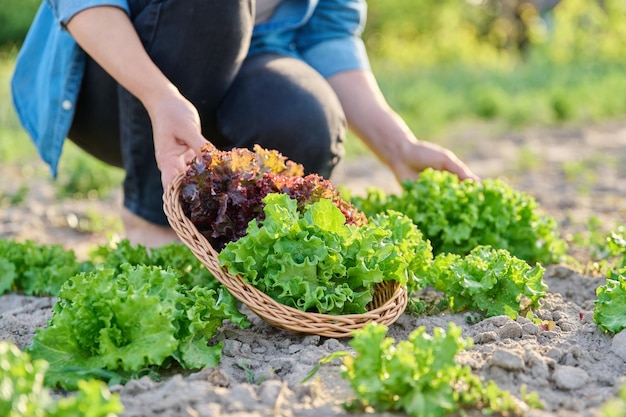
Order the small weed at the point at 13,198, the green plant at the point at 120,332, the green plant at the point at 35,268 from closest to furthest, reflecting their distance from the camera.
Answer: the green plant at the point at 120,332 → the green plant at the point at 35,268 → the small weed at the point at 13,198

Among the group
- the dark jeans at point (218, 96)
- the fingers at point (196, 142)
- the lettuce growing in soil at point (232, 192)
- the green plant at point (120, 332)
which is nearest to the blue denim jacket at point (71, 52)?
the dark jeans at point (218, 96)

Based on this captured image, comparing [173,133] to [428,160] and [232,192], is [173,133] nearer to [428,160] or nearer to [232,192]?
[232,192]

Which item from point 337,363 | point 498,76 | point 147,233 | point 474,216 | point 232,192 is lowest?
point 498,76

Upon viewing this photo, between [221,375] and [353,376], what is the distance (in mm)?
445

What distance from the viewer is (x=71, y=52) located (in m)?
3.60

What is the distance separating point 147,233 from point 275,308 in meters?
1.40

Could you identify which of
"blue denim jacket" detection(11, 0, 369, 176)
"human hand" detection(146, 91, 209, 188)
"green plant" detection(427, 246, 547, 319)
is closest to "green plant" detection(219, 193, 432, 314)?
"green plant" detection(427, 246, 547, 319)

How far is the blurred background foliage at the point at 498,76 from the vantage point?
9.50 metres

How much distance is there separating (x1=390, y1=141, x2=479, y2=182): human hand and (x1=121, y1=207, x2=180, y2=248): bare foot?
3.70 feet

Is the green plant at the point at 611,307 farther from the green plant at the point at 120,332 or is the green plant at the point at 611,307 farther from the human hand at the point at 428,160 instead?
the green plant at the point at 120,332

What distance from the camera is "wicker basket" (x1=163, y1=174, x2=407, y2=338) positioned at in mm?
2494

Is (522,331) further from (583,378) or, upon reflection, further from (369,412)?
(369,412)

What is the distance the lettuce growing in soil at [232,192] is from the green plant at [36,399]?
1.06 m

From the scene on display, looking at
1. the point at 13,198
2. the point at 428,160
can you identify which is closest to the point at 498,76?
the point at 13,198
